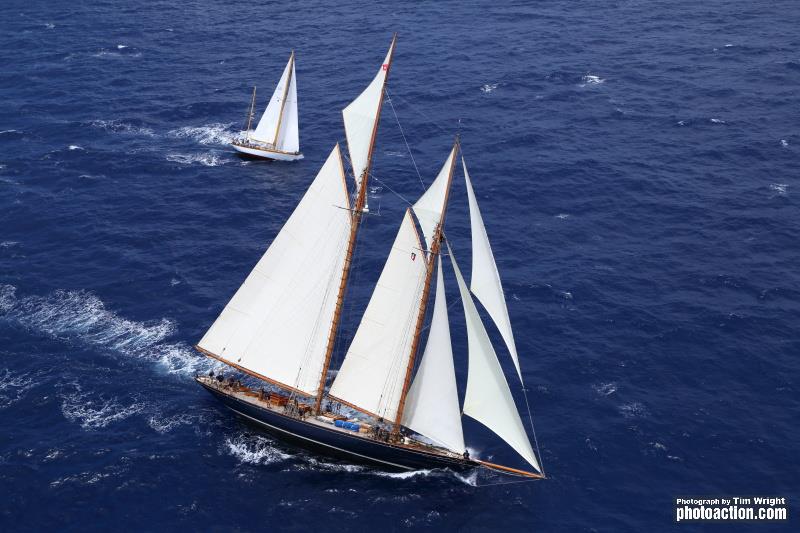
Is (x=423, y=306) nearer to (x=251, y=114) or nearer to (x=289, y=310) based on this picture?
(x=289, y=310)

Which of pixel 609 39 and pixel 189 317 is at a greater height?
pixel 609 39

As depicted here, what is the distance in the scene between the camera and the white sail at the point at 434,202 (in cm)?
7594

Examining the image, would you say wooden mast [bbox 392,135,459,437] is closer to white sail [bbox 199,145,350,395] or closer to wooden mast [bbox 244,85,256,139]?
white sail [bbox 199,145,350,395]

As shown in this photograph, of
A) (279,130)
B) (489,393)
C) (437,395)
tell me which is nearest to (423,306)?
(437,395)

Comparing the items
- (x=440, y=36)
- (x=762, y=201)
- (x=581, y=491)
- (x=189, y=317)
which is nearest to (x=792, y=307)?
(x=762, y=201)

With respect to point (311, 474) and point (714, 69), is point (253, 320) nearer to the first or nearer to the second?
point (311, 474)

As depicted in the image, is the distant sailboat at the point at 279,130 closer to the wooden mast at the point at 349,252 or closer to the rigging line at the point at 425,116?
the rigging line at the point at 425,116

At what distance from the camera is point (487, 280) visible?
75.9 metres

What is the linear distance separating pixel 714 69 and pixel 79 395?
117 m

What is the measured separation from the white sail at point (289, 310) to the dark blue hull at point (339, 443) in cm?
370

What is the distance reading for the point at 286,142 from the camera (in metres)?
137

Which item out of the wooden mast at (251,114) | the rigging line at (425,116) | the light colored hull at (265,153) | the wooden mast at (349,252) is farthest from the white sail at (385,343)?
the wooden mast at (251,114)

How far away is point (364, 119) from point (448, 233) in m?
38.5

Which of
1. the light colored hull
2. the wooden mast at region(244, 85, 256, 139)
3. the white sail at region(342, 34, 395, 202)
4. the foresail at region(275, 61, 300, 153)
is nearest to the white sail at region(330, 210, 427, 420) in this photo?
the white sail at region(342, 34, 395, 202)
